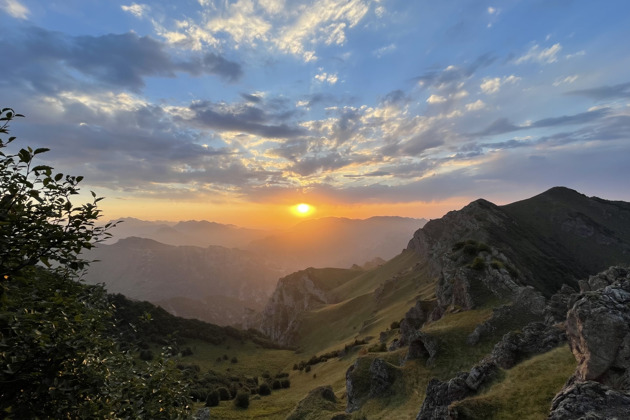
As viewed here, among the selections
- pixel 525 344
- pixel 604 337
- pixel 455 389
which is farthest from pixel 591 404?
pixel 525 344

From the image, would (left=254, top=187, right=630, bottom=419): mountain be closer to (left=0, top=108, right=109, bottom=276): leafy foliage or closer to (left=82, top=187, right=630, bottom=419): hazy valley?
(left=82, top=187, right=630, bottom=419): hazy valley

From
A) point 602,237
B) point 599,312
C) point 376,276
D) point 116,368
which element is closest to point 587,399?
point 599,312

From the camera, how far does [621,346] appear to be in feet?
56.8

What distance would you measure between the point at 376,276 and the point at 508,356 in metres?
172

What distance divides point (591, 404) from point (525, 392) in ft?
27.3

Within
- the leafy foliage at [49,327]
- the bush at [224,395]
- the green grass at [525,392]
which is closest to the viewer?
the leafy foliage at [49,327]

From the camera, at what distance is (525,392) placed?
21.4 m

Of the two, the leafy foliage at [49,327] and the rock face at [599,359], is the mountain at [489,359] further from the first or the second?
the leafy foliage at [49,327]

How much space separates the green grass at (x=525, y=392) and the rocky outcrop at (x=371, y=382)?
1319 centimetres

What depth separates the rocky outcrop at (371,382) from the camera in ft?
113

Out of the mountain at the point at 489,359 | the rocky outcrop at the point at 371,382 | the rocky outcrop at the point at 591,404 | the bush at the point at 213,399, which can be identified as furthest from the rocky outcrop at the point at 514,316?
the bush at the point at 213,399

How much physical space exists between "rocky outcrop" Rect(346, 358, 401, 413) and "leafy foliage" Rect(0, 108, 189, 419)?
28.5 m

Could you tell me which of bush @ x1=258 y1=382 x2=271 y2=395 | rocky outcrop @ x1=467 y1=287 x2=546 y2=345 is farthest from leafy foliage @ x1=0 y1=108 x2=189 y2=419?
bush @ x1=258 y1=382 x2=271 y2=395

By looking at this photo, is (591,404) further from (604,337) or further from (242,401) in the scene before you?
(242,401)
